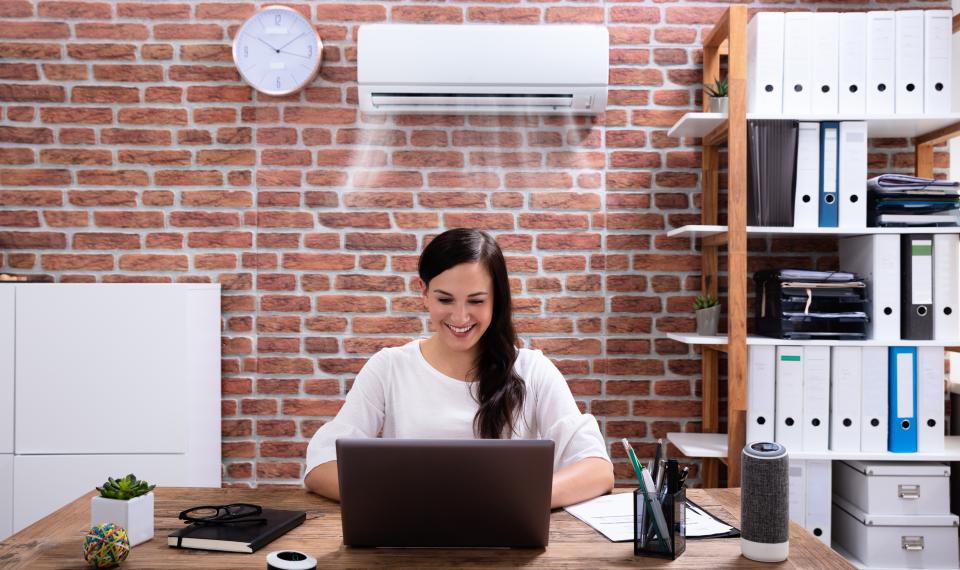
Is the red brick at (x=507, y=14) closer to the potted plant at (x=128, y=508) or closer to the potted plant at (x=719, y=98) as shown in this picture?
the potted plant at (x=719, y=98)

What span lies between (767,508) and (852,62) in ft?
6.15

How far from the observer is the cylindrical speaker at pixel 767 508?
1.23m

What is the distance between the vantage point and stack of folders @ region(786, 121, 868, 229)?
2.51 m

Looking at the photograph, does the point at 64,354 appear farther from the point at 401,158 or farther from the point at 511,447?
Result: the point at 511,447

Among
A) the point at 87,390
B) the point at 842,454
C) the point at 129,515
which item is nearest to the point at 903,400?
the point at 842,454

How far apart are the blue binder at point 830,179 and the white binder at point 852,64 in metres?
0.10

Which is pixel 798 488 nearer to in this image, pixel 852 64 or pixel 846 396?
pixel 846 396

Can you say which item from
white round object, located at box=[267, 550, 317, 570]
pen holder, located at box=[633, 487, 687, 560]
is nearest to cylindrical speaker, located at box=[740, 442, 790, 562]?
pen holder, located at box=[633, 487, 687, 560]

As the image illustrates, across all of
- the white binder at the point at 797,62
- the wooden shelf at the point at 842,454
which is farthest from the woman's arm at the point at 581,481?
the white binder at the point at 797,62

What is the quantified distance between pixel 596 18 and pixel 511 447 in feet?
7.01

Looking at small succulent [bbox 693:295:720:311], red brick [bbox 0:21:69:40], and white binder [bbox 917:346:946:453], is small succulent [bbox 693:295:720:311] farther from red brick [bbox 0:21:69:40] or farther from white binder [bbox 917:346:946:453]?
red brick [bbox 0:21:69:40]

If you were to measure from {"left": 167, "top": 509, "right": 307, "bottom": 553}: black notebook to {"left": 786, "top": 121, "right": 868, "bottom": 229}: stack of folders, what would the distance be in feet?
6.47

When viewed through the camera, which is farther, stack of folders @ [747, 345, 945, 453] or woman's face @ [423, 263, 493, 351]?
stack of folders @ [747, 345, 945, 453]

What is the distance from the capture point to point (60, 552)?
126 centimetres
